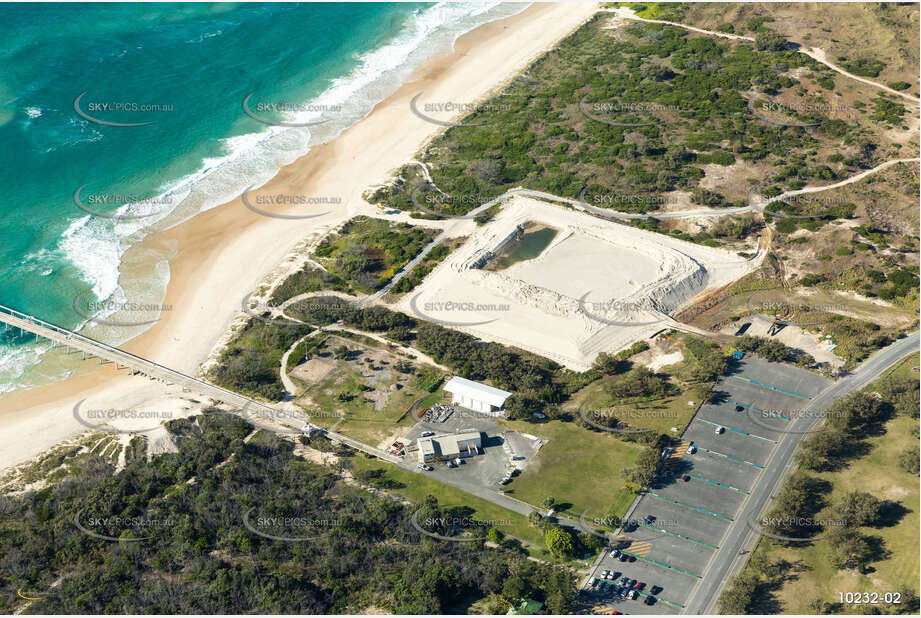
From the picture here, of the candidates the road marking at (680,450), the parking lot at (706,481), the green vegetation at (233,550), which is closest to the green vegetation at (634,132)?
the parking lot at (706,481)

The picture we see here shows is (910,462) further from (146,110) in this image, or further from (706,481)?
(146,110)

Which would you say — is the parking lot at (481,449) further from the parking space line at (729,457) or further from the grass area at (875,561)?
the grass area at (875,561)

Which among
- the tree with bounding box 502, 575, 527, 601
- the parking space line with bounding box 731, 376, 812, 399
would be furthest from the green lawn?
the parking space line with bounding box 731, 376, 812, 399

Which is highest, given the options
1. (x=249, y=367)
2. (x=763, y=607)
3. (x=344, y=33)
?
(x=344, y=33)

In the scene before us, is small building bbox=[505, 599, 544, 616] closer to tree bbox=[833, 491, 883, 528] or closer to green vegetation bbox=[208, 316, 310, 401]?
tree bbox=[833, 491, 883, 528]

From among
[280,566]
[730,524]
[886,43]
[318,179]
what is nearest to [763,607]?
[730,524]

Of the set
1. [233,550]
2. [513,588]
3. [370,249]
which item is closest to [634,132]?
[370,249]

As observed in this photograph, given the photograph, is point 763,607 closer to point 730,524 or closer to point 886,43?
point 730,524
